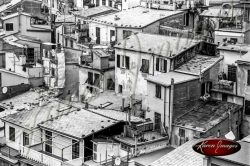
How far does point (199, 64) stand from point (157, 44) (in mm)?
2125

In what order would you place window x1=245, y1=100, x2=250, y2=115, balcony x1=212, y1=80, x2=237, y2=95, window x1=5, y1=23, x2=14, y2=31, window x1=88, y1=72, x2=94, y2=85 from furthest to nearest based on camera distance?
window x1=5, y1=23, x2=14, y2=31, window x1=88, y1=72, x2=94, y2=85, balcony x1=212, y1=80, x2=237, y2=95, window x1=245, y1=100, x2=250, y2=115

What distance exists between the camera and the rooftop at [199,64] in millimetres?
20406

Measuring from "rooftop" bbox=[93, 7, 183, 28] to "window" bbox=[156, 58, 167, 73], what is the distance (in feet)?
15.6

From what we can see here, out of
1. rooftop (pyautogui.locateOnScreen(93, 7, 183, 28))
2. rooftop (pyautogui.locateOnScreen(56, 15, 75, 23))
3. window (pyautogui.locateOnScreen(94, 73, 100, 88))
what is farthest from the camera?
rooftop (pyautogui.locateOnScreen(56, 15, 75, 23))

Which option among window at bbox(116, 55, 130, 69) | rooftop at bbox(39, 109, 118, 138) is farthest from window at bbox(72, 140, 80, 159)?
window at bbox(116, 55, 130, 69)

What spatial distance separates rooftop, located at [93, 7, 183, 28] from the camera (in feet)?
87.6

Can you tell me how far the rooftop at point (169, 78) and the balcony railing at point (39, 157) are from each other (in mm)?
4142

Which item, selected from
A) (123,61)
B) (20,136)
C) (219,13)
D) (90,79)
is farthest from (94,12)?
(20,136)

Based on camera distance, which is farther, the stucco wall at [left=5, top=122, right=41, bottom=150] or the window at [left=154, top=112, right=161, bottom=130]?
the stucco wall at [left=5, top=122, right=41, bottom=150]

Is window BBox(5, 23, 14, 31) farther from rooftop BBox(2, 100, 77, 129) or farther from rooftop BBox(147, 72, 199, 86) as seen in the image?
rooftop BBox(147, 72, 199, 86)

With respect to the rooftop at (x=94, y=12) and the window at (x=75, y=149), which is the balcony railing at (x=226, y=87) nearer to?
the window at (x=75, y=149)

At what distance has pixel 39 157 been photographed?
64.3 feet

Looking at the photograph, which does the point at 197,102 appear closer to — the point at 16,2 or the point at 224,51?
the point at 224,51

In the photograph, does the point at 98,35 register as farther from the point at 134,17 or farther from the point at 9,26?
the point at 9,26
